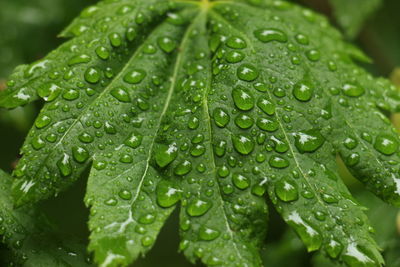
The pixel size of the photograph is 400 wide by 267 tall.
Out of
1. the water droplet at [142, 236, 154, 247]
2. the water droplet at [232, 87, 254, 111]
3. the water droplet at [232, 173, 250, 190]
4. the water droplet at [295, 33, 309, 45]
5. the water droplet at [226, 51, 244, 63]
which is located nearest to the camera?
the water droplet at [142, 236, 154, 247]

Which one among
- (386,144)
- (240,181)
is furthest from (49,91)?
(386,144)

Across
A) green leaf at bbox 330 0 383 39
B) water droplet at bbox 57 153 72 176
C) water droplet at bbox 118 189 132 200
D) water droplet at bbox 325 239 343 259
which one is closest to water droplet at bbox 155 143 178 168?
water droplet at bbox 118 189 132 200

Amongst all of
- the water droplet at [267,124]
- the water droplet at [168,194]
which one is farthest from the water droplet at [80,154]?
the water droplet at [267,124]

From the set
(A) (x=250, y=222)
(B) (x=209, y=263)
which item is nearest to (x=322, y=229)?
(A) (x=250, y=222)

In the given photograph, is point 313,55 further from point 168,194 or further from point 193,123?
point 168,194

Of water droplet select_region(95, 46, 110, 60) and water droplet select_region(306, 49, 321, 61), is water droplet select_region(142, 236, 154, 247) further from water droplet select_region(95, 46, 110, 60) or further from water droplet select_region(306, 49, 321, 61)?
water droplet select_region(306, 49, 321, 61)

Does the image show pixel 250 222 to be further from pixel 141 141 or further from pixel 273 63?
pixel 273 63

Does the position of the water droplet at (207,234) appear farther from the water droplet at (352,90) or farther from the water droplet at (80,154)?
the water droplet at (352,90)
